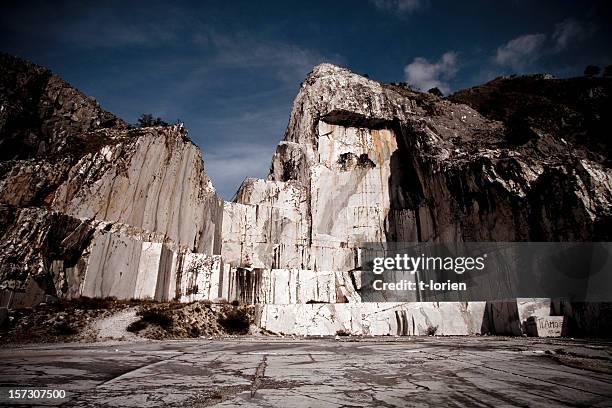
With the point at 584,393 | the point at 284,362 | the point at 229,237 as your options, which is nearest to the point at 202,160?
the point at 229,237

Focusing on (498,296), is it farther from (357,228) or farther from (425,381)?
(425,381)

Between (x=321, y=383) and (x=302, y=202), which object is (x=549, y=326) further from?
(x=302, y=202)

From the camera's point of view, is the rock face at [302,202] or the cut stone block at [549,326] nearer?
the cut stone block at [549,326]

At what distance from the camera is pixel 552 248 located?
1855cm

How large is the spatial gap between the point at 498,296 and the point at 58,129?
26648mm

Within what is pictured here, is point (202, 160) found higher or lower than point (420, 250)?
higher

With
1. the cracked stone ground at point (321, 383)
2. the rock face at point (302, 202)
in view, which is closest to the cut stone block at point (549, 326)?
the rock face at point (302, 202)

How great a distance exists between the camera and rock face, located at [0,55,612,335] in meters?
15.0

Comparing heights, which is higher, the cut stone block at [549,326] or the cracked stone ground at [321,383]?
the cracked stone ground at [321,383]

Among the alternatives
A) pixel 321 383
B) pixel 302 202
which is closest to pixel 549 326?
pixel 321 383

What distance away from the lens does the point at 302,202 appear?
89.0ft

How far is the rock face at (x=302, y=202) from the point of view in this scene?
49.1ft

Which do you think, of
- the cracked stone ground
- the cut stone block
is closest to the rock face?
the cut stone block

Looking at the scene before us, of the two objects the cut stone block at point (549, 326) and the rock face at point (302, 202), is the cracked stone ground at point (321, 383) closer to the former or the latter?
the rock face at point (302, 202)
